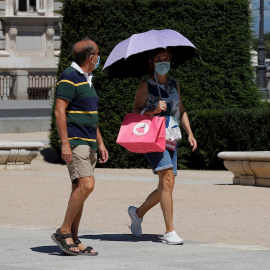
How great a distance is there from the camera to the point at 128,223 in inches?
387

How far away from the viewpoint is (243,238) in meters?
8.73

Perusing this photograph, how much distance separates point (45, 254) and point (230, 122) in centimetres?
1013

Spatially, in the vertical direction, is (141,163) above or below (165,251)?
below

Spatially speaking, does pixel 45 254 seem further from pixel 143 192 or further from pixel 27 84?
pixel 27 84

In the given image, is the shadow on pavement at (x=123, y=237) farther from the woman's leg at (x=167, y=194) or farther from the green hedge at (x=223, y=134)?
the green hedge at (x=223, y=134)

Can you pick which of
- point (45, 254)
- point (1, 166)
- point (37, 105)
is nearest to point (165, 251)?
point (45, 254)

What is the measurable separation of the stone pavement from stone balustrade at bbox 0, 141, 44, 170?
0.26 meters

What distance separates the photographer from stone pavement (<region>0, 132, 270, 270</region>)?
23.2 ft

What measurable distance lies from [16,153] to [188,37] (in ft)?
13.1

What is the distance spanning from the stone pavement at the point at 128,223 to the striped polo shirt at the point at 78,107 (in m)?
0.95

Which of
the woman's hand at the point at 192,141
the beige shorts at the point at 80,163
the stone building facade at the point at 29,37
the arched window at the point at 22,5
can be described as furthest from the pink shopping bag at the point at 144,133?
the arched window at the point at 22,5

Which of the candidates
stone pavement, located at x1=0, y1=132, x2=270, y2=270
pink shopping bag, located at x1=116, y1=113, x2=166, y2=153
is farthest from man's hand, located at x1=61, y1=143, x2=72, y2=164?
pink shopping bag, located at x1=116, y1=113, x2=166, y2=153

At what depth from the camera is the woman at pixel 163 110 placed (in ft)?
26.6

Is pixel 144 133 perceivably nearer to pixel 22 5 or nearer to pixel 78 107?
pixel 78 107
